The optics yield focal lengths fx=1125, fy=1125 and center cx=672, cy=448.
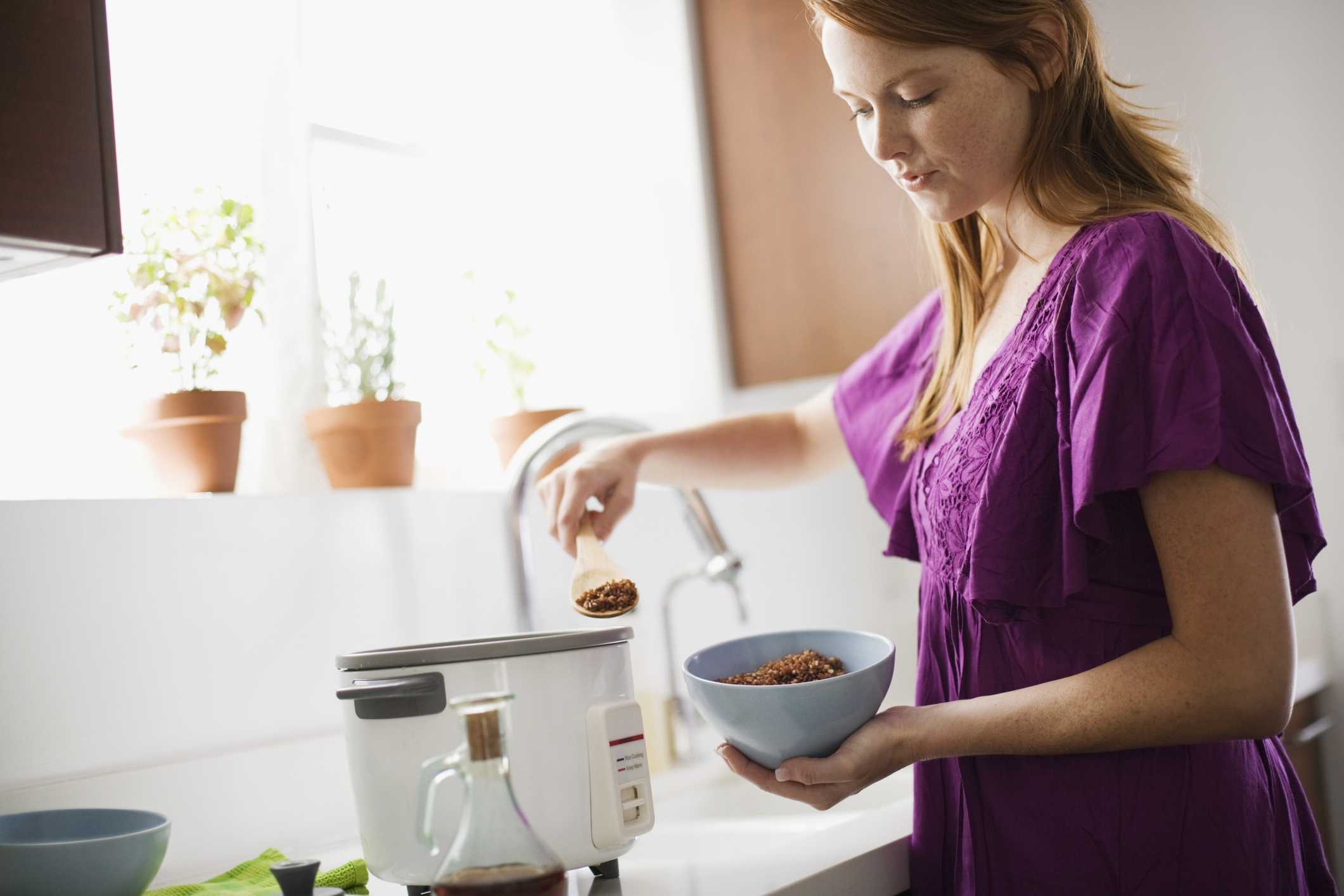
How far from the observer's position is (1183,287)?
2.79ft

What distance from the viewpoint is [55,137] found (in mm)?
866

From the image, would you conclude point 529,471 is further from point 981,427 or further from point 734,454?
point 981,427

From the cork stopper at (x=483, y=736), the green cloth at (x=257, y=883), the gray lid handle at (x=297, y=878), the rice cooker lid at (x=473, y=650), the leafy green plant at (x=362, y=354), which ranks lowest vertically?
the green cloth at (x=257, y=883)

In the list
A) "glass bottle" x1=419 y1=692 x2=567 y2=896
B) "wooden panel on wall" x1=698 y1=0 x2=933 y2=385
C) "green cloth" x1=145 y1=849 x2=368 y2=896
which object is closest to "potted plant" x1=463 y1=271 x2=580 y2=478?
"wooden panel on wall" x1=698 y1=0 x2=933 y2=385

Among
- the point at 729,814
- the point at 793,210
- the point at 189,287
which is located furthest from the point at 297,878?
the point at 793,210

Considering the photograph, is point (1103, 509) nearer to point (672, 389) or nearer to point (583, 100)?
point (672, 389)

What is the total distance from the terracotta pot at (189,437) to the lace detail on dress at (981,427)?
0.83m

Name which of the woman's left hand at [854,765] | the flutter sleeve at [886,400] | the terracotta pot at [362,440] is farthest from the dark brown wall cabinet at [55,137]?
the flutter sleeve at [886,400]

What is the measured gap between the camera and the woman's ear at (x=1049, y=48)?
3.21ft

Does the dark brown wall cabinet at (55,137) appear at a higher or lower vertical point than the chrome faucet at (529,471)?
higher

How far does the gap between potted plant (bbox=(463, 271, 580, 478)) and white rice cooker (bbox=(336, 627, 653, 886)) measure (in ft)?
2.78

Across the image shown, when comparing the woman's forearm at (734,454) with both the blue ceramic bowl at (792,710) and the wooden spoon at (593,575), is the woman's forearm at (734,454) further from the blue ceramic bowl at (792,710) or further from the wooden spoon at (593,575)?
the blue ceramic bowl at (792,710)

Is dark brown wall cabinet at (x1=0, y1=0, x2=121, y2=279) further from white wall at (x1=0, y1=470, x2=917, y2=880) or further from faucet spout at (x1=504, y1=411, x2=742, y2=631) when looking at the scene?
faucet spout at (x1=504, y1=411, x2=742, y2=631)

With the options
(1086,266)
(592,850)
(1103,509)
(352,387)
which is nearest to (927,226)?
(1086,266)
